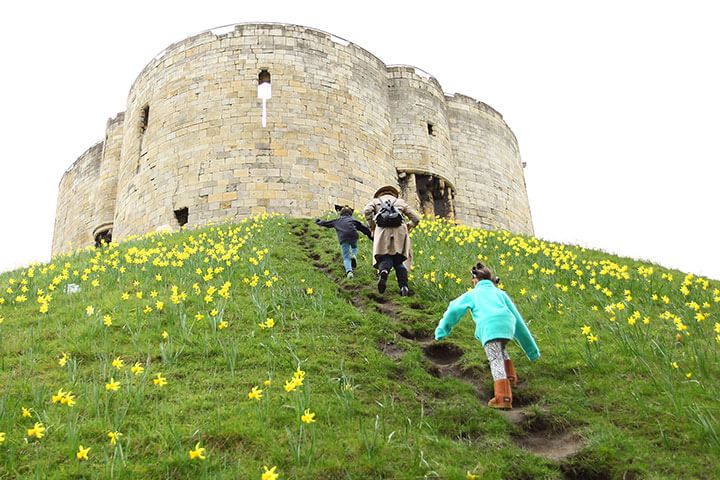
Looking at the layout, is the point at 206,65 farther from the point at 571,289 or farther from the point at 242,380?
the point at 242,380

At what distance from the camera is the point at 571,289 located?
8.48 m

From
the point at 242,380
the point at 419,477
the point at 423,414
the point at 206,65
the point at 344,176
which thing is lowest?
the point at 419,477

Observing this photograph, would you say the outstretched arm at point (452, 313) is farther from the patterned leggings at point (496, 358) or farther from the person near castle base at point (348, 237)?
the person near castle base at point (348, 237)

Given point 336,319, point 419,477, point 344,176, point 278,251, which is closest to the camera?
point 419,477

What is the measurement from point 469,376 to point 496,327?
2.56ft

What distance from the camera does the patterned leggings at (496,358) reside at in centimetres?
525

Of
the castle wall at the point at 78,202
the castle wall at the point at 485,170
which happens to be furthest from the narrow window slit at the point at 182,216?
the castle wall at the point at 485,170

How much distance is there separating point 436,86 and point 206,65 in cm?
910

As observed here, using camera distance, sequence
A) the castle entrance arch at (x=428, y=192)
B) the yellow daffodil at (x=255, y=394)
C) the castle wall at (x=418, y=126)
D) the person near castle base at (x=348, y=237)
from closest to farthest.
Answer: the yellow daffodil at (x=255, y=394) → the person near castle base at (x=348, y=237) → the castle entrance arch at (x=428, y=192) → the castle wall at (x=418, y=126)

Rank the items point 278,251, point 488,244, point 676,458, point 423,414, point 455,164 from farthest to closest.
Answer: point 455,164, point 488,244, point 278,251, point 423,414, point 676,458

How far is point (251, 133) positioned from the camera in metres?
18.1

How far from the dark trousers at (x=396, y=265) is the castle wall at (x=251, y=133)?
9.10m

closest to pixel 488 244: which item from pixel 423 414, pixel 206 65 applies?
pixel 423 414

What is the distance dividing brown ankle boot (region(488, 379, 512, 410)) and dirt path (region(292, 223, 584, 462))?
61 mm
